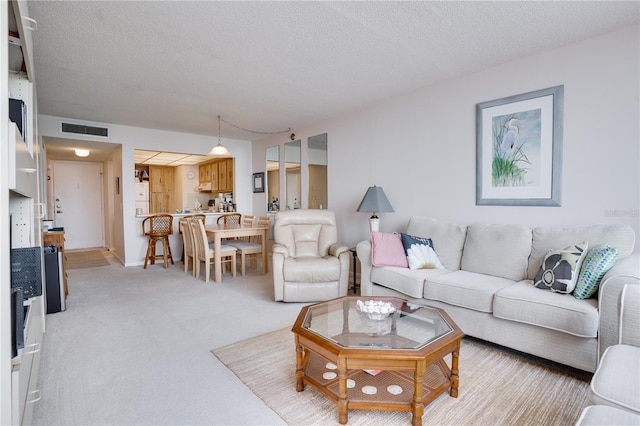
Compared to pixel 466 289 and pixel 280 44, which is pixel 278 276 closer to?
pixel 466 289

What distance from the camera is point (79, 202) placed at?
758 centimetres

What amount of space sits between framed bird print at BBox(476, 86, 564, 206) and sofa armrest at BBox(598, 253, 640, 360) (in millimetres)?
1113

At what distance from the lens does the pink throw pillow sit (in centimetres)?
314

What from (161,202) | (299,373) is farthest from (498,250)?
(161,202)

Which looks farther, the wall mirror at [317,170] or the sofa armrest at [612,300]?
the wall mirror at [317,170]

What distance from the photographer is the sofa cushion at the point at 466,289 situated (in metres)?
2.41

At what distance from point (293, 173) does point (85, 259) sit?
427 centimetres

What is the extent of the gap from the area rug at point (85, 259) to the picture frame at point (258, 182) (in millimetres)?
2933

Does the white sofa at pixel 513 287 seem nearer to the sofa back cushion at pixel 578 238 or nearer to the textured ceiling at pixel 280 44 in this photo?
the sofa back cushion at pixel 578 238

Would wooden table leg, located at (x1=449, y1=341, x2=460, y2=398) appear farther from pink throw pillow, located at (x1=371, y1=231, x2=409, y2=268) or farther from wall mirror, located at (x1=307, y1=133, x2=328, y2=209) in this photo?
wall mirror, located at (x1=307, y1=133, x2=328, y2=209)

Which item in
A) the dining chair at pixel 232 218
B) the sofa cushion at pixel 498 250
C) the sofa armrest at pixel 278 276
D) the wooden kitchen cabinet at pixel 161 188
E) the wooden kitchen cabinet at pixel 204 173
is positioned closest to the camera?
the sofa cushion at pixel 498 250

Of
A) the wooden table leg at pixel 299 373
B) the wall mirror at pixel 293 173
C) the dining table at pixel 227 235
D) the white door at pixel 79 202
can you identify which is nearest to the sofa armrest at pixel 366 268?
the wooden table leg at pixel 299 373

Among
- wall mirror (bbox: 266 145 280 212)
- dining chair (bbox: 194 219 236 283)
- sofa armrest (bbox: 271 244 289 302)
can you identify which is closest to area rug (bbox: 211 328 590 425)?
sofa armrest (bbox: 271 244 289 302)

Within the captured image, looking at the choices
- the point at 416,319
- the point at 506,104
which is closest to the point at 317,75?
the point at 506,104
